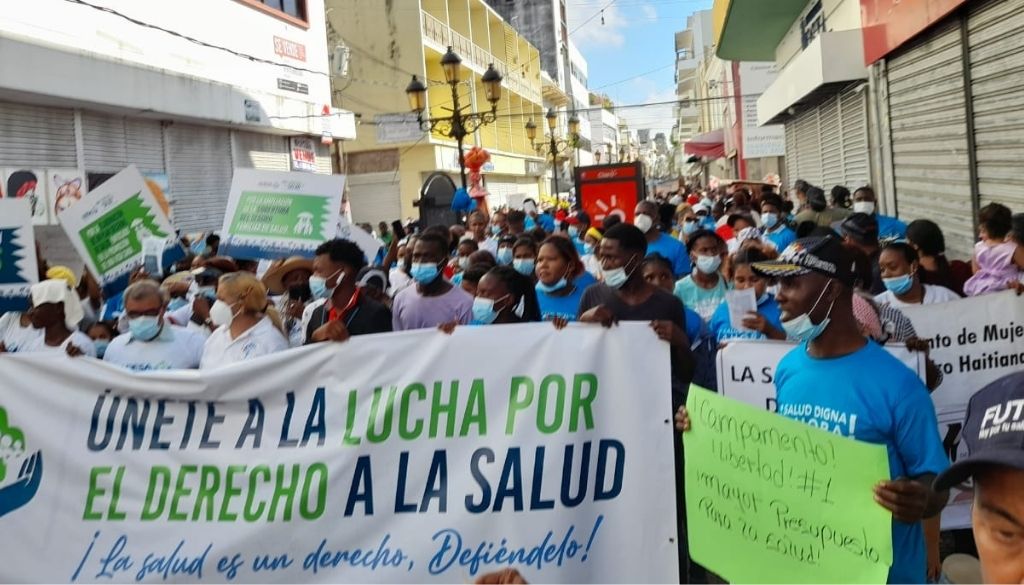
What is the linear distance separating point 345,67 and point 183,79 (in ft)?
34.0

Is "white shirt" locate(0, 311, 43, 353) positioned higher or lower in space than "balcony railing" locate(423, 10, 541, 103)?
lower

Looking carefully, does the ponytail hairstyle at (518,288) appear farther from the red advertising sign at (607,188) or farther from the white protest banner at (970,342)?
the red advertising sign at (607,188)

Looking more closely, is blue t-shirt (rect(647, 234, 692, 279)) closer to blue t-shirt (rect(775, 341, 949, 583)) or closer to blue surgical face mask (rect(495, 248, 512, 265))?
blue surgical face mask (rect(495, 248, 512, 265))

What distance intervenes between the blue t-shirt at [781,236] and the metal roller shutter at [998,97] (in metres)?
1.81

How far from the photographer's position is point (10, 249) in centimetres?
626

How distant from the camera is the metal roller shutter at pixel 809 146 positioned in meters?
19.6

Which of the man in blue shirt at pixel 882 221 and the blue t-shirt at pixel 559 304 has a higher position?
the man in blue shirt at pixel 882 221

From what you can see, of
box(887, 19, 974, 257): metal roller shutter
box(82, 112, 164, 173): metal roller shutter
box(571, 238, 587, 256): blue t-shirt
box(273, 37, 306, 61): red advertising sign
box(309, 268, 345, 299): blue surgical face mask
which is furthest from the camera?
box(273, 37, 306, 61): red advertising sign

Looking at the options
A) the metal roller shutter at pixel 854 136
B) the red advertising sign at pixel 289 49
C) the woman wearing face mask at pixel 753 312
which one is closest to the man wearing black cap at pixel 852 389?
the woman wearing face mask at pixel 753 312

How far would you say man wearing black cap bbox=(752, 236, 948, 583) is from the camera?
279 cm

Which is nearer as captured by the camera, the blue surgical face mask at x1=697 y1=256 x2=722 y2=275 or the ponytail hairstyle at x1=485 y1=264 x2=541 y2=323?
the ponytail hairstyle at x1=485 y1=264 x2=541 y2=323

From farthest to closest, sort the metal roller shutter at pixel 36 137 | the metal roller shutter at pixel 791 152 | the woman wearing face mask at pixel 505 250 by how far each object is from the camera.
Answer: the metal roller shutter at pixel 791 152
the metal roller shutter at pixel 36 137
the woman wearing face mask at pixel 505 250

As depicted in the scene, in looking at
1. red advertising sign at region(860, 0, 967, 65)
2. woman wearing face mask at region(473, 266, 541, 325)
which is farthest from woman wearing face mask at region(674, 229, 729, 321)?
red advertising sign at region(860, 0, 967, 65)

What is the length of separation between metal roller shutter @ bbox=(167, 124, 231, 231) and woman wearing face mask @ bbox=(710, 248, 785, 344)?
14.1 metres
